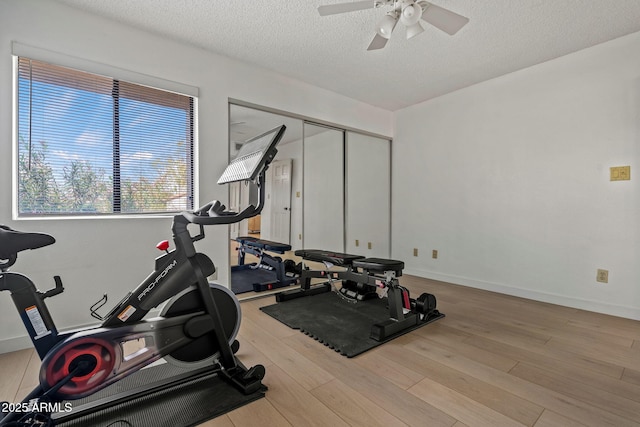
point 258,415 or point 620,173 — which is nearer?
point 258,415

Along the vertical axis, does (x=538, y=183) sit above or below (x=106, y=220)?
above

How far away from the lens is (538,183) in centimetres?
322

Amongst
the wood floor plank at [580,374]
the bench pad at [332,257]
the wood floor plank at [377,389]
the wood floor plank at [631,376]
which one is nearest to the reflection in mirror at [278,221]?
the bench pad at [332,257]

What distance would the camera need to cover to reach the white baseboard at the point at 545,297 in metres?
2.71

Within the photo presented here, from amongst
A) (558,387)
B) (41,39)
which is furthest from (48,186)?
(558,387)

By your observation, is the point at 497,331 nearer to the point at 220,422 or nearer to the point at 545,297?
the point at 545,297

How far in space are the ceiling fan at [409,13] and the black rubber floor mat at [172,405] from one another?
7.28 ft

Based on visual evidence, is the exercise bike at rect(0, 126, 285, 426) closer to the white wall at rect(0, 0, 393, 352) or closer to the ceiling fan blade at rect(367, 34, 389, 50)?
the white wall at rect(0, 0, 393, 352)

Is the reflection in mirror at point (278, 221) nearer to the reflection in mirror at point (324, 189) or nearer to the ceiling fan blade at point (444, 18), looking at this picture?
the reflection in mirror at point (324, 189)

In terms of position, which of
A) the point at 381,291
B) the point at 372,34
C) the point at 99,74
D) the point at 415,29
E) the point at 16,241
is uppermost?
the point at 372,34

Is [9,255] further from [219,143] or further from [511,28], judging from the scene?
[511,28]

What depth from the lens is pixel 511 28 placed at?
8.25 feet

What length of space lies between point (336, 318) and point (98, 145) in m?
2.40

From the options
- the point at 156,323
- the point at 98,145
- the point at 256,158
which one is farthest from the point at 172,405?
the point at 98,145
